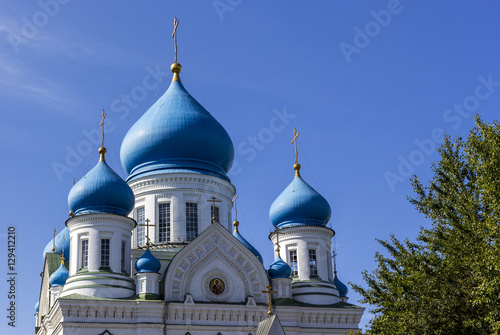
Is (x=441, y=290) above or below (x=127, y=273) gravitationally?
below

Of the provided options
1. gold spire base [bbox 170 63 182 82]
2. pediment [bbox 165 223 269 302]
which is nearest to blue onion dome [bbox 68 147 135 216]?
pediment [bbox 165 223 269 302]

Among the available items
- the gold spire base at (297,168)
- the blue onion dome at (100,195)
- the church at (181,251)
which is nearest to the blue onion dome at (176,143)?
the church at (181,251)

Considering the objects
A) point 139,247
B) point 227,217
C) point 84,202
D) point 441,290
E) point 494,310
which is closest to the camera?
point 494,310

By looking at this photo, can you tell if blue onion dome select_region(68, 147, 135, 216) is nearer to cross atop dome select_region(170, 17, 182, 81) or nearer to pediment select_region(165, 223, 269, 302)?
pediment select_region(165, 223, 269, 302)

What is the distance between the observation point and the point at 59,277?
84.7ft

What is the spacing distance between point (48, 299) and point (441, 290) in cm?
1652

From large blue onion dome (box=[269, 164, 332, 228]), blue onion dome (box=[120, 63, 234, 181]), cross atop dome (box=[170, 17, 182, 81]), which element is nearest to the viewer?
large blue onion dome (box=[269, 164, 332, 228])

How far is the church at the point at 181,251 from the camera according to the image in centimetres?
2233

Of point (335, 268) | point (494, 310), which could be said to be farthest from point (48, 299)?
point (494, 310)

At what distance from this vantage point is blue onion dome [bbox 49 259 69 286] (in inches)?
1013

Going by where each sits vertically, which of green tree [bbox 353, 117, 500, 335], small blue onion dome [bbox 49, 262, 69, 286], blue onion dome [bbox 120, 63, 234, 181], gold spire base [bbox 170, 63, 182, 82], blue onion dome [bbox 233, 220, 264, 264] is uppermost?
gold spire base [bbox 170, 63, 182, 82]

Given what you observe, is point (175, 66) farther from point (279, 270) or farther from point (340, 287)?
point (340, 287)

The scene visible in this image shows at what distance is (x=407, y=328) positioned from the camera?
15.3 m

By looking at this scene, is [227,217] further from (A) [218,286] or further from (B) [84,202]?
(B) [84,202]
